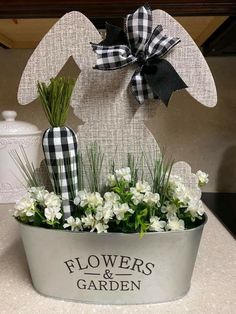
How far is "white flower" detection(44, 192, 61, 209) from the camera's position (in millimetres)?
411

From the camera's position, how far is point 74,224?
1.34 feet

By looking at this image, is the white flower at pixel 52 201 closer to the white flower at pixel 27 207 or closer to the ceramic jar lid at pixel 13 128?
the white flower at pixel 27 207

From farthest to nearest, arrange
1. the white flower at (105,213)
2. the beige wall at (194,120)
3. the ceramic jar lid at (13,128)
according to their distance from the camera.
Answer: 1. the beige wall at (194,120)
2. the ceramic jar lid at (13,128)
3. the white flower at (105,213)

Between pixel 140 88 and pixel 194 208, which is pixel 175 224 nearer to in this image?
pixel 194 208

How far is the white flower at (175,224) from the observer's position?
1.33 ft

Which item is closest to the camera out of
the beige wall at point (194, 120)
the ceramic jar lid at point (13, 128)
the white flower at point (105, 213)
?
the white flower at point (105, 213)

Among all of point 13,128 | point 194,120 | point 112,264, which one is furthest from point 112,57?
point 194,120

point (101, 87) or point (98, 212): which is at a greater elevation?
point (101, 87)

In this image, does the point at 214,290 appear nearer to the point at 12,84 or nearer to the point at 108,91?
the point at 108,91

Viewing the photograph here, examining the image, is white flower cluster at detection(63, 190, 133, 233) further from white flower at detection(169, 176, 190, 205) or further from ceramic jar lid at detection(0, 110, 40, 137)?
ceramic jar lid at detection(0, 110, 40, 137)

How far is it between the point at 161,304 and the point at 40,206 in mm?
213

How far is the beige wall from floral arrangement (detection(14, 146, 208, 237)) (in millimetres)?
623

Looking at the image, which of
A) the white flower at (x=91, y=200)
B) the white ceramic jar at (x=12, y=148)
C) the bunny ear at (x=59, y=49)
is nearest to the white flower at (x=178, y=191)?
the white flower at (x=91, y=200)

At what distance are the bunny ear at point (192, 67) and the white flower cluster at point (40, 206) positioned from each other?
250 millimetres
